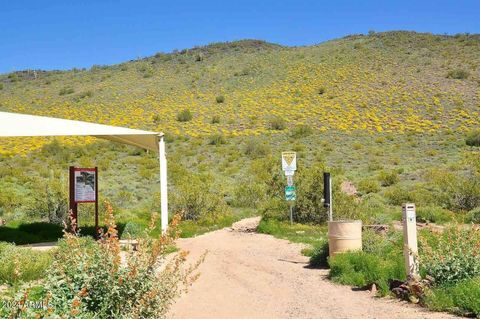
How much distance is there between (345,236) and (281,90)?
148 ft

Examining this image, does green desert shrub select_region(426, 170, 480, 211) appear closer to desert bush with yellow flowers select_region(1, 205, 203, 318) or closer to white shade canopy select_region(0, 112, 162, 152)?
white shade canopy select_region(0, 112, 162, 152)

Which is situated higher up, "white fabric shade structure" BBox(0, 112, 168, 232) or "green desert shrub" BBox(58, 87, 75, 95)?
"green desert shrub" BBox(58, 87, 75, 95)

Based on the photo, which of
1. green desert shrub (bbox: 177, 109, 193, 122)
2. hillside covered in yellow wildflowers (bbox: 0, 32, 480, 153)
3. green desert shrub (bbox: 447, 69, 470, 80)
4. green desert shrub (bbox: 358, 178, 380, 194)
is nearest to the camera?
green desert shrub (bbox: 358, 178, 380, 194)

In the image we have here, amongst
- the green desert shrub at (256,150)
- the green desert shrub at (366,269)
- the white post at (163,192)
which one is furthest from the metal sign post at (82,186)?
the green desert shrub at (256,150)

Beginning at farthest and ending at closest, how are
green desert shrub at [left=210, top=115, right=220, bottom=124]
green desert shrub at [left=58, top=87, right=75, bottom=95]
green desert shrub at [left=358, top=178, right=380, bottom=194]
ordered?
green desert shrub at [left=58, top=87, right=75, bottom=95] → green desert shrub at [left=210, top=115, right=220, bottom=124] → green desert shrub at [left=358, top=178, right=380, bottom=194]

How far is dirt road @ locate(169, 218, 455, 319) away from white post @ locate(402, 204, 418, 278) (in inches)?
22.9

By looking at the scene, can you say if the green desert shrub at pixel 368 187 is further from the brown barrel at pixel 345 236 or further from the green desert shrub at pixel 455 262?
the green desert shrub at pixel 455 262

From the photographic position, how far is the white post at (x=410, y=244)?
8367mm

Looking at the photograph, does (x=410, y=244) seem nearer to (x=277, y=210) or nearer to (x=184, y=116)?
(x=277, y=210)

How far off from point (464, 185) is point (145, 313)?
1825cm

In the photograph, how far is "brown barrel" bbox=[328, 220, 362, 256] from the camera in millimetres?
10820

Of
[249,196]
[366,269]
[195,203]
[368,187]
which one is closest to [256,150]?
[368,187]

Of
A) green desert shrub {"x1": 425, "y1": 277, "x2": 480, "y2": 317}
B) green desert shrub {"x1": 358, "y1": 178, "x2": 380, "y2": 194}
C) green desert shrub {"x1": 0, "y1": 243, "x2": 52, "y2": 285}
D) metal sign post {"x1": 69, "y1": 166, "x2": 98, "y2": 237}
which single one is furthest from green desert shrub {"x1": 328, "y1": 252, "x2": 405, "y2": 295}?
green desert shrub {"x1": 358, "y1": 178, "x2": 380, "y2": 194}

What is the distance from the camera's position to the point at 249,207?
922 inches
